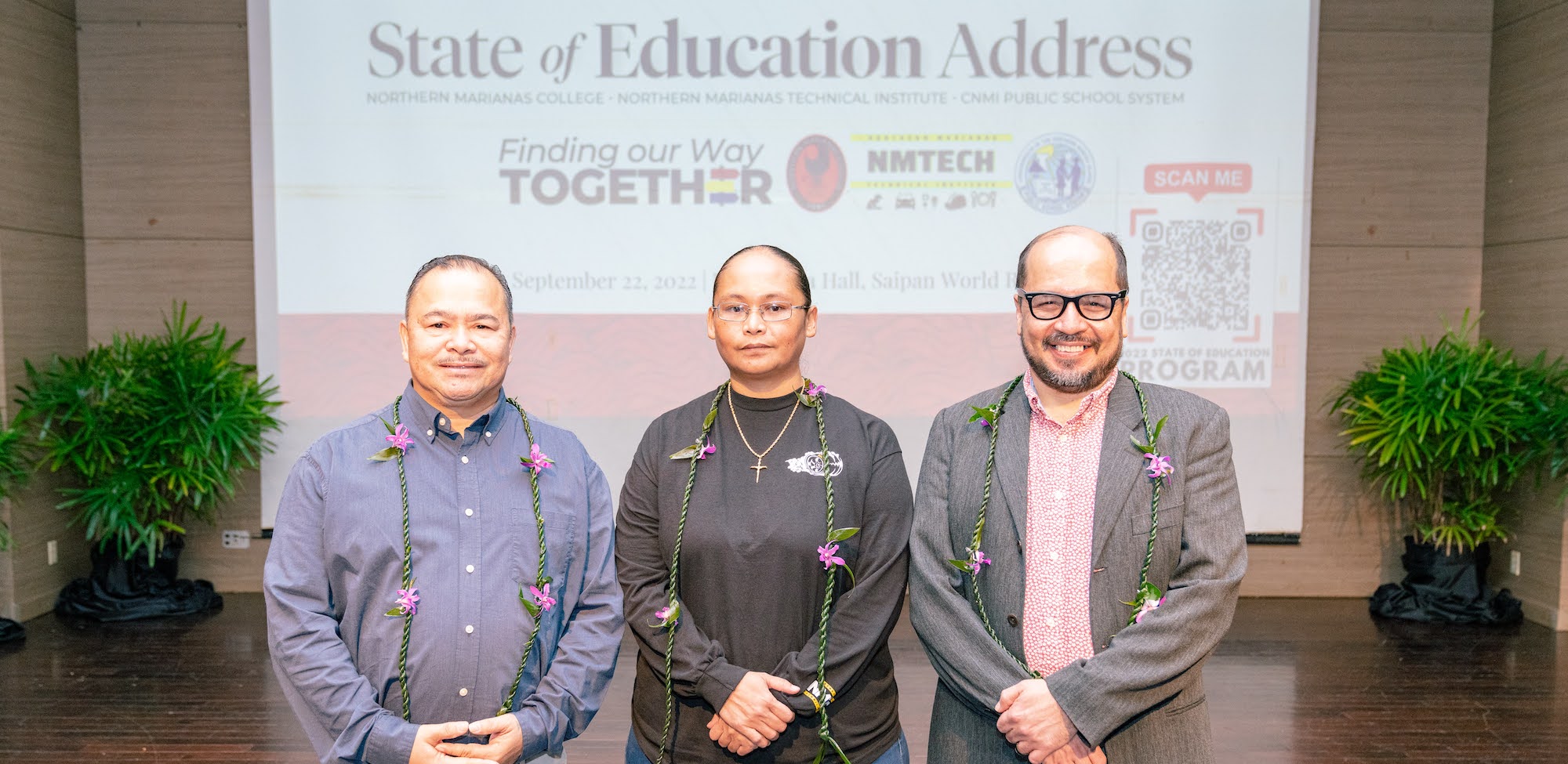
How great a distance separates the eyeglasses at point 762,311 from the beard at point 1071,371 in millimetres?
428

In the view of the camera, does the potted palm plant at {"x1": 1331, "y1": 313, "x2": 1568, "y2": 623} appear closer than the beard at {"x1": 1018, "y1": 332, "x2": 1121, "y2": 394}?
No

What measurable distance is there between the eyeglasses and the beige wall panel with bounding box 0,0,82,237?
4480 millimetres

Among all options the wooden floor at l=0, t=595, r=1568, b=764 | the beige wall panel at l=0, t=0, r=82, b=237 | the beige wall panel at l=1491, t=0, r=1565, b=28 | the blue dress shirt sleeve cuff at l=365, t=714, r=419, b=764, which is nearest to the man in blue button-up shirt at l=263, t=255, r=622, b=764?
the blue dress shirt sleeve cuff at l=365, t=714, r=419, b=764

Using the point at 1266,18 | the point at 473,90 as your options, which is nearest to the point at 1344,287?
the point at 1266,18

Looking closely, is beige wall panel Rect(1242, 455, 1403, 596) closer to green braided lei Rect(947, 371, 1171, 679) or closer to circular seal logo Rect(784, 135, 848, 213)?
circular seal logo Rect(784, 135, 848, 213)

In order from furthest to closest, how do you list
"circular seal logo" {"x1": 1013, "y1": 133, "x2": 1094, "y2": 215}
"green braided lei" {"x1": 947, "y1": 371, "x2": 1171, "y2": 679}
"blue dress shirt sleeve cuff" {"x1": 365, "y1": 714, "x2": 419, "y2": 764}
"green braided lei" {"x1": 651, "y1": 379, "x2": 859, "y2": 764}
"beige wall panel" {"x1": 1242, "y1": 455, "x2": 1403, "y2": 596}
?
"beige wall panel" {"x1": 1242, "y1": 455, "x2": 1403, "y2": 596} → "circular seal logo" {"x1": 1013, "y1": 133, "x2": 1094, "y2": 215} → "green braided lei" {"x1": 651, "y1": 379, "x2": 859, "y2": 764} → "green braided lei" {"x1": 947, "y1": 371, "x2": 1171, "y2": 679} → "blue dress shirt sleeve cuff" {"x1": 365, "y1": 714, "x2": 419, "y2": 764}

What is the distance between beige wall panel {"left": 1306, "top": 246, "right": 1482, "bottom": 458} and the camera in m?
5.57

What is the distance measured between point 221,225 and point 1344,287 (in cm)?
565

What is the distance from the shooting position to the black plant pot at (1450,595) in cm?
514

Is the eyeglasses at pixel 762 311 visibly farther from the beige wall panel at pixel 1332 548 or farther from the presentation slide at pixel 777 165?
the beige wall panel at pixel 1332 548

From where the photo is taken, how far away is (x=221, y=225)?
5.52 m

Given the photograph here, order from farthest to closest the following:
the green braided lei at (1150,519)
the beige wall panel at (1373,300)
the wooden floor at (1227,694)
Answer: the beige wall panel at (1373,300) < the wooden floor at (1227,694) < the green braided lei at (1150,519)

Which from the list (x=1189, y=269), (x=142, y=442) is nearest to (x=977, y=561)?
(x=1189, y=269)

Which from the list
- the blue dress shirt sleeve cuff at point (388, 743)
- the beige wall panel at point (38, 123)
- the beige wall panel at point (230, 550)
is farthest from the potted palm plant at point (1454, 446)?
the beige wall panel at point (38, 123)
